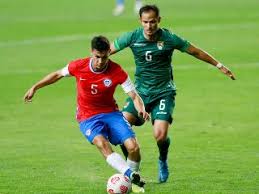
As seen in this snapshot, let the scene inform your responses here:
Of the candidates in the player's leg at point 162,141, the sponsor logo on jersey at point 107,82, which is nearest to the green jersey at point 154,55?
the player's leg at point 162,141

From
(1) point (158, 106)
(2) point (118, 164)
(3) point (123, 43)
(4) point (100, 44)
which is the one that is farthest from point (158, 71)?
(2) point (118, 164)

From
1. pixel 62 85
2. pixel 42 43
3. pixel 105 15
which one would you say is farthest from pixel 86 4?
pixel 62 85

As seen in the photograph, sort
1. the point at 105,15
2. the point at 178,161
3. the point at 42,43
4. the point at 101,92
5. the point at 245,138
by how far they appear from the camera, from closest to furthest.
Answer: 1. the point at 101,92
2. the point at 178,161
3. the point at 245,138
4. the point at 42,43
5. the point at 105,15

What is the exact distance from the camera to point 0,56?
32.8 metres

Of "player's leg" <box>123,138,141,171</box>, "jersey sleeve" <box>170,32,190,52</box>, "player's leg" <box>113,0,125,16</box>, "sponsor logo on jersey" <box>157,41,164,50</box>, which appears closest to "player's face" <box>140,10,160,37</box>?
"sponsor logo on jersey" <box>157,41,164,50</box>

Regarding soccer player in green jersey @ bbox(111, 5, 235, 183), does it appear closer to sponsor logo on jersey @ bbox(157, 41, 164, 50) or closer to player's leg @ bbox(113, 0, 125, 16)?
sponsor logo on jersey @ bbox(157, 41, 164, 50)

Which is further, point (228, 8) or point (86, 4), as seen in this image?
point (86, 4)

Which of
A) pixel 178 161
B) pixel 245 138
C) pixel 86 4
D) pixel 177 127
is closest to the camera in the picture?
pixel 178 161

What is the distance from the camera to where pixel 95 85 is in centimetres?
1391

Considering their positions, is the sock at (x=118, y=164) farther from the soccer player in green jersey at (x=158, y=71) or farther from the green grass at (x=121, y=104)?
the soccer player in green jersey at (x=158, y=71)

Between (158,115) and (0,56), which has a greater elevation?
(158,115)

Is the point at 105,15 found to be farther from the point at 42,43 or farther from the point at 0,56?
the point at 0,56

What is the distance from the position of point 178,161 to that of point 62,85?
11110 millimetres

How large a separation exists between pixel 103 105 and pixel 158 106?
1.31m
